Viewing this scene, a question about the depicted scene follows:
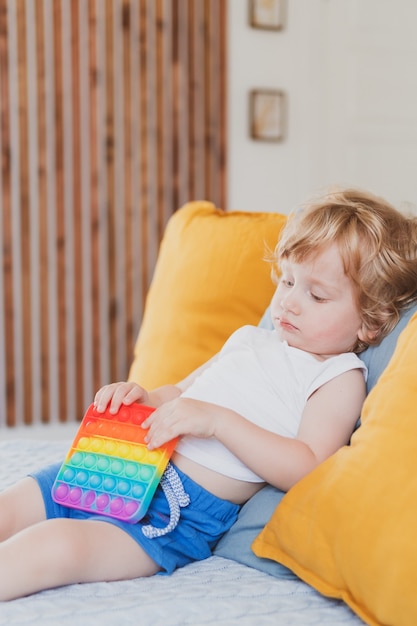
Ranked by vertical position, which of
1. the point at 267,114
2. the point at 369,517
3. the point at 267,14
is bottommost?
the point at 369,517

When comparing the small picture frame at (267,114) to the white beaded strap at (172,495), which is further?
the small picture frame at (267,114)

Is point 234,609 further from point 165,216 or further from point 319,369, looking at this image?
point 165,216

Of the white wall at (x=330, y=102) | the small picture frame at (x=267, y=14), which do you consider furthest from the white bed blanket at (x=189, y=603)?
the small picture frame at (x=267, y=14)

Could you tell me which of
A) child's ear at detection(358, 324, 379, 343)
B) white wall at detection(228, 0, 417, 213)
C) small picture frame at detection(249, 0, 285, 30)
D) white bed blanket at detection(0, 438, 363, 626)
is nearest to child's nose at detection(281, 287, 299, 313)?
child's ear at detection(358, 324, 379, 343)

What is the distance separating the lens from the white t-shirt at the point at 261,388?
1.18 m

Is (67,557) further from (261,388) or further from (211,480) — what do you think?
(261,388)

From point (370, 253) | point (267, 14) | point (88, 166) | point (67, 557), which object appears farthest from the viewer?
point (267, 14)

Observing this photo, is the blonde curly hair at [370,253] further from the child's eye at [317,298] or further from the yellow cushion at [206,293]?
the yellow cushion at [206,293]

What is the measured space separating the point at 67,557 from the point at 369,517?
376 mm

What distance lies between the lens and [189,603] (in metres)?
0.95

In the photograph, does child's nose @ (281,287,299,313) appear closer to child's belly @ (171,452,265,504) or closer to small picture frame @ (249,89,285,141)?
child's belly @ (171,452,265,504)

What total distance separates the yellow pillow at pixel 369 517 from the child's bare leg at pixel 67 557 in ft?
0.58

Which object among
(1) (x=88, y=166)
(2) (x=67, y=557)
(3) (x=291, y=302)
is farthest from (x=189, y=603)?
(1) (x=88, y=166)

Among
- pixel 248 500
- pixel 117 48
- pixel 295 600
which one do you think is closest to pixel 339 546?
pixel 295 600
